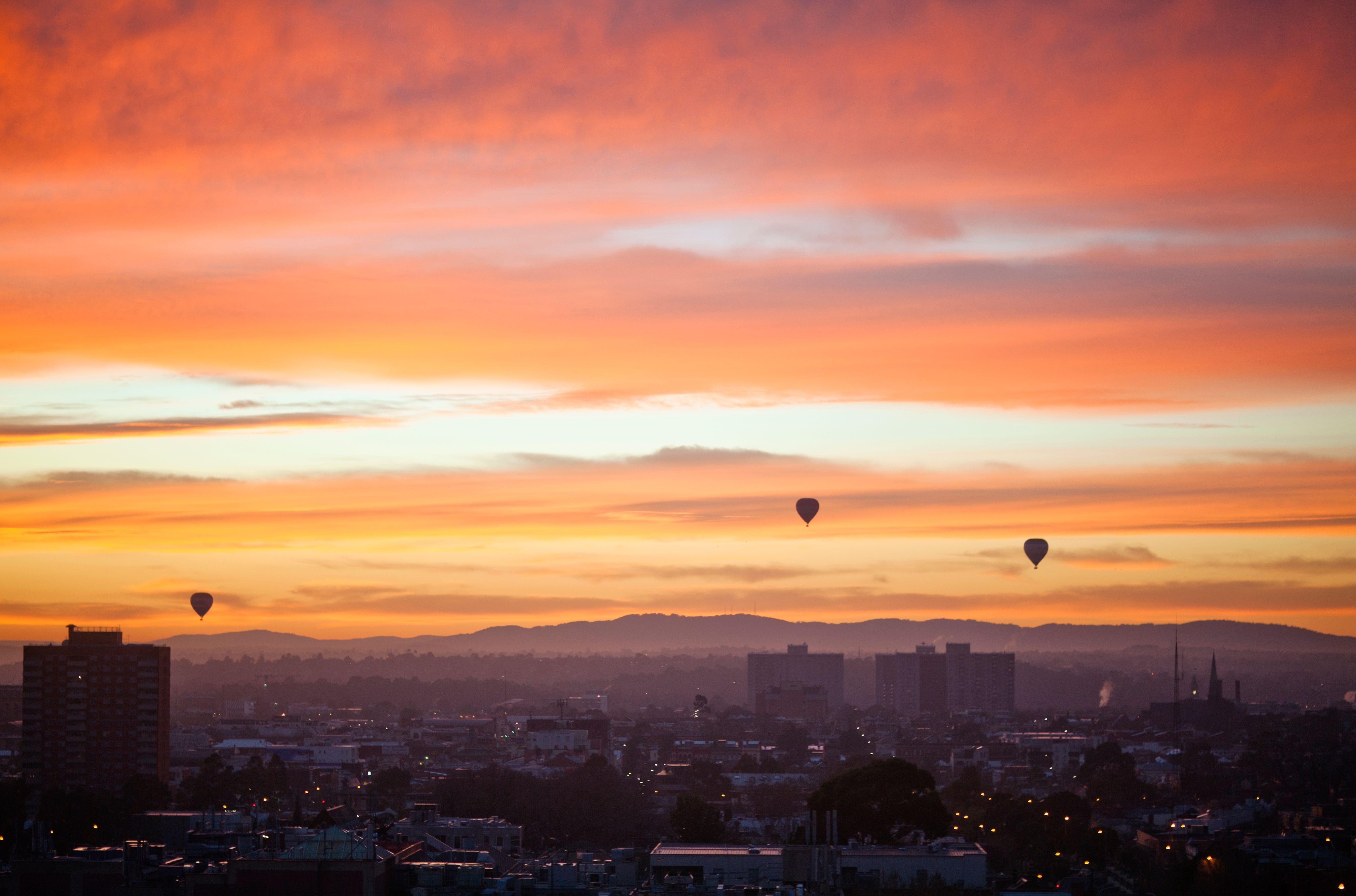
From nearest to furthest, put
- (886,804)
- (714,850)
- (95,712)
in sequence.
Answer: (714,850) < (886,804) < (95,712)

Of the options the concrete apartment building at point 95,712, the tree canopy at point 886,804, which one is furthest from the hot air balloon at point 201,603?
the tree canopy at point 886,804

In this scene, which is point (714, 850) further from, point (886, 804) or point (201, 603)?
point (201, 603)

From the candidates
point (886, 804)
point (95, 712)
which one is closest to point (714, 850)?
point (886, 804)

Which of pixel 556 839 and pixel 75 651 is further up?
pixel 75 651

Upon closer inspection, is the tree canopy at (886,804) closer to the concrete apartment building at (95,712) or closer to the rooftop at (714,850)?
the rooftop at (714,850)

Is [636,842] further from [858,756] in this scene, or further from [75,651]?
[858,756]

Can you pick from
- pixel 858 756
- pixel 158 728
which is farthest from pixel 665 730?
pixel 158 728

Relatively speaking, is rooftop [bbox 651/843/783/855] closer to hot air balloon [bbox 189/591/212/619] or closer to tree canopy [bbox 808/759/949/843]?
tree canopy [bbox 808/759/949/843]

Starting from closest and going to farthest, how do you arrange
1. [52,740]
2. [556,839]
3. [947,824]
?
[947,824]
[556,839]
[52,740]
